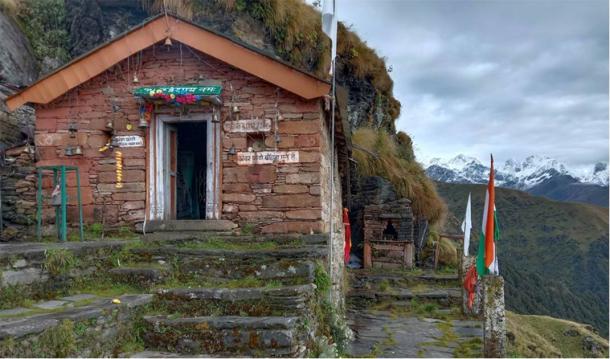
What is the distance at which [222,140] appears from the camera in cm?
791

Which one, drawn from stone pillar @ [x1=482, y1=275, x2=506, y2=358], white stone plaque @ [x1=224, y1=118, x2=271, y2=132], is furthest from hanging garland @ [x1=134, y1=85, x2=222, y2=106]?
stone pillar @ [x1=482, y1=275, x2=506, y2=358]

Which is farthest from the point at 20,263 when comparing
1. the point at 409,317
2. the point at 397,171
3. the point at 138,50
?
the point at 397,171

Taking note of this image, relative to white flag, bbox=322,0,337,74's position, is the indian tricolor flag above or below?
below

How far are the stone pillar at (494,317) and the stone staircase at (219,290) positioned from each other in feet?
7.52

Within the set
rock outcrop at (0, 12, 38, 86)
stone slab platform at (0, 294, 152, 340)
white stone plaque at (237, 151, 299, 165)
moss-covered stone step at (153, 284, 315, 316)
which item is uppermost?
rock outcrop at (0, 12, 38, 86)

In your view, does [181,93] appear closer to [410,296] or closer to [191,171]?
[191,171]

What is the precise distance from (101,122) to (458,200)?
2686 inches

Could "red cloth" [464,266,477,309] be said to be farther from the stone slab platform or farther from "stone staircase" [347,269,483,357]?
the stone slab platform

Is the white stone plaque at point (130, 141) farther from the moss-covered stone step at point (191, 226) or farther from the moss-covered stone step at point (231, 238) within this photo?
the moss-covered stone step at point (231, 238)

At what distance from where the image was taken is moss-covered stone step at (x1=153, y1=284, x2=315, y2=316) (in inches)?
211

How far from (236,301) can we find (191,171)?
20.4 feet

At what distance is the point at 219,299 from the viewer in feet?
18.0

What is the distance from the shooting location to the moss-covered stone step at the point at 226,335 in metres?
4.82

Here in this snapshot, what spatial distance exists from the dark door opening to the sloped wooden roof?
2906 millimetres
